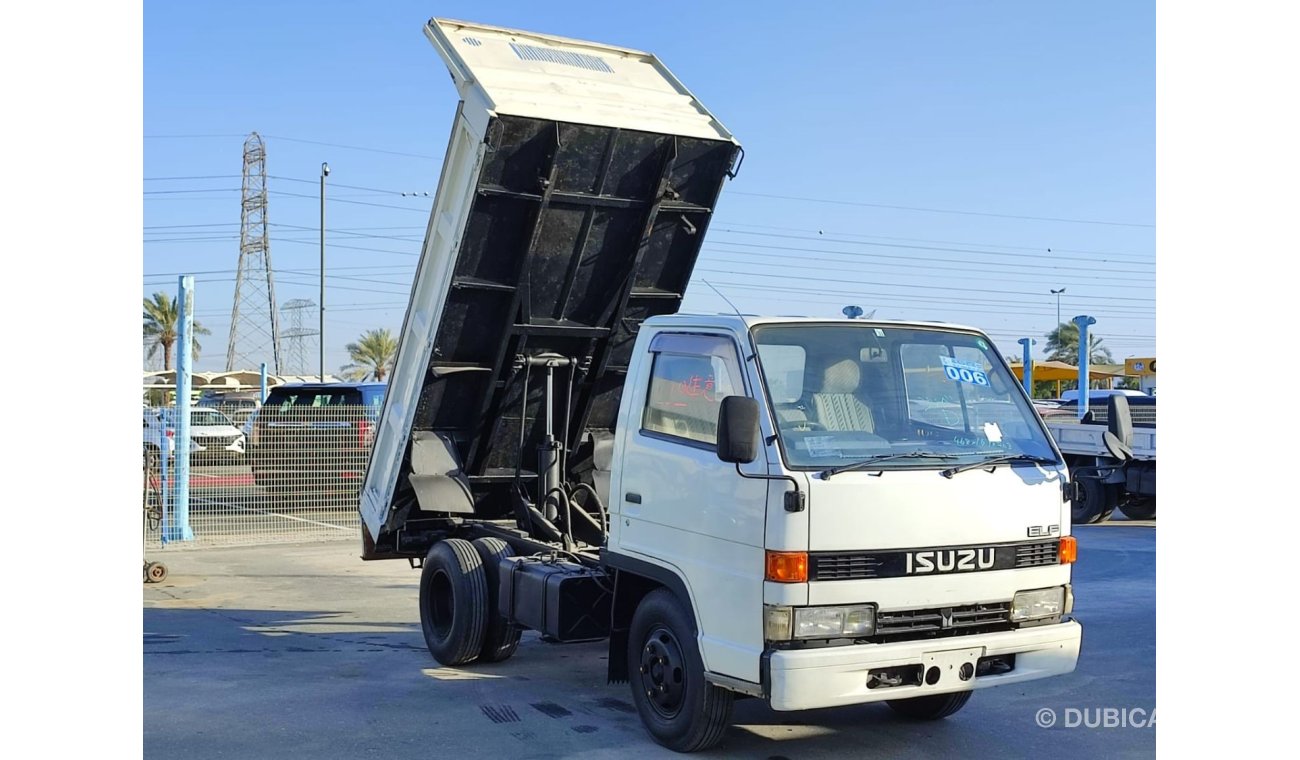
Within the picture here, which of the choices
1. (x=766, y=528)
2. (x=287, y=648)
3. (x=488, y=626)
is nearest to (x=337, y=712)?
(x=488, y=626)

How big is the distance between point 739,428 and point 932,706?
8.31 ft

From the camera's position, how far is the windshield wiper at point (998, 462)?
18.8 feet

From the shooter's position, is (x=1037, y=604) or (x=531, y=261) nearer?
(x=1037, y=604)

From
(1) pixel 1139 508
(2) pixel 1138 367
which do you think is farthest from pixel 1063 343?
(1) pixel 1139 508

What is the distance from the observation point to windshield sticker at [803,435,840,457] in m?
5.70

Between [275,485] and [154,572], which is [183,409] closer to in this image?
[275,485]

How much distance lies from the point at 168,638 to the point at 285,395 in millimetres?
10595

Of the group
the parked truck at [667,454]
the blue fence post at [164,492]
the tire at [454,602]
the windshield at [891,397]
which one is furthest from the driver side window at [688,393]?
the blue fence post at [164,492]

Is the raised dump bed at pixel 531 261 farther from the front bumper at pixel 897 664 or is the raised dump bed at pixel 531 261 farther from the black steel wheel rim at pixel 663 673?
the front bumper at pixel 897 664

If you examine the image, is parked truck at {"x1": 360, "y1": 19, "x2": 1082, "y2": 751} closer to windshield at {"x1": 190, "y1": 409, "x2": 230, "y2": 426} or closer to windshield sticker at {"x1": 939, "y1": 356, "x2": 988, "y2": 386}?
windshield sticker at {"x1": 939, "y1": 356, "x2": 988, "y2": 386}

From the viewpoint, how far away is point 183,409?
15.5 meters

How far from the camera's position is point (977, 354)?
6.48m
